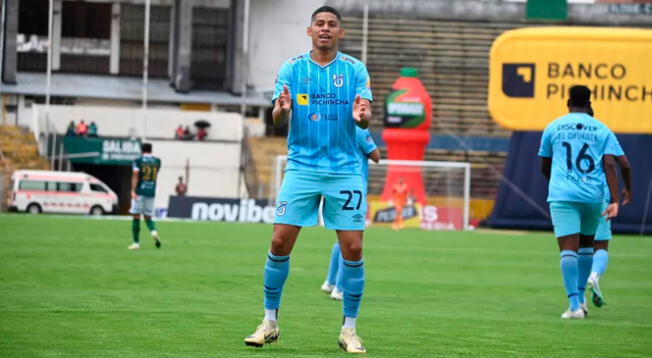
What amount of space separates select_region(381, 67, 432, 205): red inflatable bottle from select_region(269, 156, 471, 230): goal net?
4cm

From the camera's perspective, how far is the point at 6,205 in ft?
159

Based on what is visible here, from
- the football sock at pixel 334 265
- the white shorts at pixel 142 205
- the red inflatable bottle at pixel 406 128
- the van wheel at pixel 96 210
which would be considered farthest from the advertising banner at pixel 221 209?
the football sock at pixel 334 265

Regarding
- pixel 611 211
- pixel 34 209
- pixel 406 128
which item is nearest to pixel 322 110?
pixel 611 211

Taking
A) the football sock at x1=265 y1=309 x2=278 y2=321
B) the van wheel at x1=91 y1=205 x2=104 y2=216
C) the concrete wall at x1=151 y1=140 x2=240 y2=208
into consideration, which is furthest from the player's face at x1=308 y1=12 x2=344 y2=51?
the concrete wall at x1=151 y1=140 x2=240 y2=208

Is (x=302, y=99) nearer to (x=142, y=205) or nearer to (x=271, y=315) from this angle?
(x=271, y=315)

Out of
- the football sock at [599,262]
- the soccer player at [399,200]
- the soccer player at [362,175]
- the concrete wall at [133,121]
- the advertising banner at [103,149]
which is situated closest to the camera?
the soccer player at [362,175]

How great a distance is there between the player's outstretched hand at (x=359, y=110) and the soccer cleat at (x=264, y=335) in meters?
1.62

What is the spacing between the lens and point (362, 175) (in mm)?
13406

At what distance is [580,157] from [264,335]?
5.02 meters

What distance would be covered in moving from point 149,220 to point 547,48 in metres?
16.6

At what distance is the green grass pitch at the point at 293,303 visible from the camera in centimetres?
959

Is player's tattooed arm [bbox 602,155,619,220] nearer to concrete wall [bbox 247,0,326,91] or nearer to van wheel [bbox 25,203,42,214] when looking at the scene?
van wheel [bbox 25,203,42,214]

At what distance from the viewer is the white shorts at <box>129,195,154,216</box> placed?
25.1 m

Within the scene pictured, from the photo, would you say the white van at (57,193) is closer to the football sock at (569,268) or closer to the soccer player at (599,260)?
the soccer player at (599,260)
